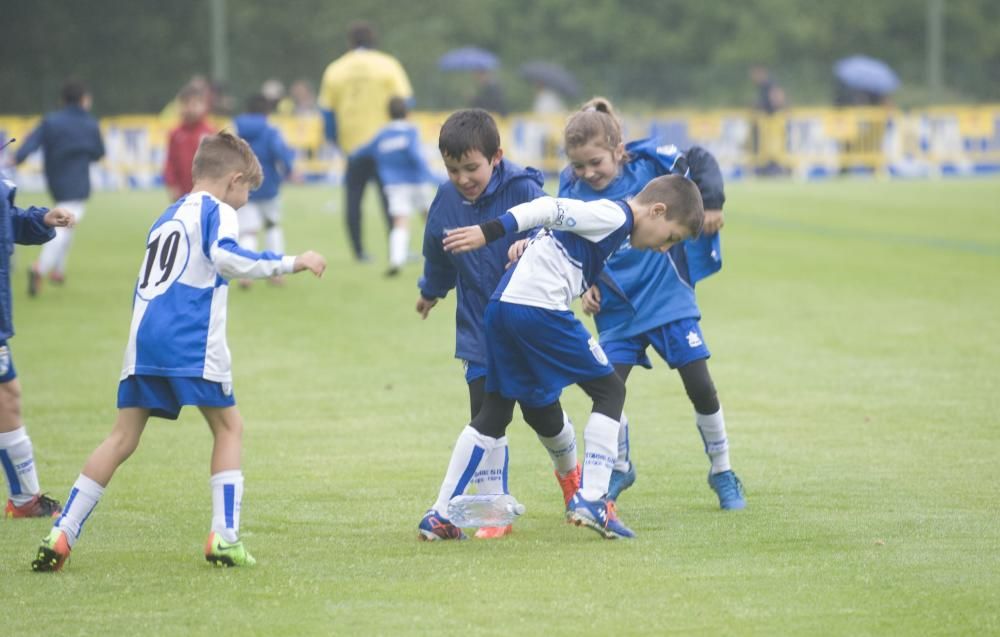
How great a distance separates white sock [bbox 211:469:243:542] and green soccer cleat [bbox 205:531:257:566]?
22 millimetres

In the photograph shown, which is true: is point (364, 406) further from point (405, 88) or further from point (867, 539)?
point (405, 88)

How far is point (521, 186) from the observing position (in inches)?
264

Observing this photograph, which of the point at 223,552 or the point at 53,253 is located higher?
the point at 53,253

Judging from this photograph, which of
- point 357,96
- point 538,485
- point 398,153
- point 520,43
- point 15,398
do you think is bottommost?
point 538,485

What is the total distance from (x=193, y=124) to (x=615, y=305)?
10.4 meters

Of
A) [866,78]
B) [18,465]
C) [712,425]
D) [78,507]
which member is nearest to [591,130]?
[712,425]

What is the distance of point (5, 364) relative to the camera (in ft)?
22.4

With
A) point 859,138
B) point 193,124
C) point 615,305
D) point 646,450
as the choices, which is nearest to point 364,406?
point 646,450

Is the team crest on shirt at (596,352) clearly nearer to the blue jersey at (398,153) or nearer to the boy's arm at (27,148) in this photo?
the boy's arm at (27,148)

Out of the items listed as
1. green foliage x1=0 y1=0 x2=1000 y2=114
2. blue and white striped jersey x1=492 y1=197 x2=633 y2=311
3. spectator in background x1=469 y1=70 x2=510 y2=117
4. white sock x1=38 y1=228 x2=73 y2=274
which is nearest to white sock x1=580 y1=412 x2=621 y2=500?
blue and white striped jersey x1=492 y1=197 x2=633 y2=311

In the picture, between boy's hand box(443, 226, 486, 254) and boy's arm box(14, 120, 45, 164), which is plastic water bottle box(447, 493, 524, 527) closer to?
boy's hand box(443, 226, 486, 254)

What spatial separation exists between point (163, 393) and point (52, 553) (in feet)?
2.26

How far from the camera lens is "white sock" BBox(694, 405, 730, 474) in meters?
7.19

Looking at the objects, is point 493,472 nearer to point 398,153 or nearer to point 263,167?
point 263,167
